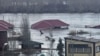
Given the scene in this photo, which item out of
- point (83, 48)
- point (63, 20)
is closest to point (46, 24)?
point (63, 20)

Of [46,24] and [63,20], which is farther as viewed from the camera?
[63,20]

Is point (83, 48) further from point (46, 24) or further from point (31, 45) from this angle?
point (46, 24)

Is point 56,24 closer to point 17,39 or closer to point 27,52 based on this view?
point 17,39

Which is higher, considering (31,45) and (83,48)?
(83,48)

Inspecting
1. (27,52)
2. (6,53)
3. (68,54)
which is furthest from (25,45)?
(68,54)

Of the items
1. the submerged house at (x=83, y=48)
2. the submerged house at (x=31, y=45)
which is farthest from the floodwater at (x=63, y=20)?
the submerged house at (x=83, y=48)

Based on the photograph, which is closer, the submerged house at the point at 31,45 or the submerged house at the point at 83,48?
the submerged house at the point at 83,48

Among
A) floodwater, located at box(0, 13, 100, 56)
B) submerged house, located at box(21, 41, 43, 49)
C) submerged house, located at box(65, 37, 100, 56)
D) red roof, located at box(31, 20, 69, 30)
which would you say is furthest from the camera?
red roof, located at box(31, 20, 69, 30)

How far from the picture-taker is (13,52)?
196 inches

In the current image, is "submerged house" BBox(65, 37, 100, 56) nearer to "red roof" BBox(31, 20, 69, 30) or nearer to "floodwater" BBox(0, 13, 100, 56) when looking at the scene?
"floodwater" BBox(0, 13, 100, 56)

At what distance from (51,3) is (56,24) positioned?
20.2 ft

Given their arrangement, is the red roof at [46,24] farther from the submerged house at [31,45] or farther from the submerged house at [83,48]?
the submerged house at [83,48]

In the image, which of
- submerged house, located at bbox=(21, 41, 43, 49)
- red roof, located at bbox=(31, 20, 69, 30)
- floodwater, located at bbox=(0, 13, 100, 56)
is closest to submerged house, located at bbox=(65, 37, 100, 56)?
submerged house, located at bbox=(21, 41, 43, 49)

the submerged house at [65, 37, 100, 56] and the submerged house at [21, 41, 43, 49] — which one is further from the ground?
the submerged house at [65, 37, 100, 56]
